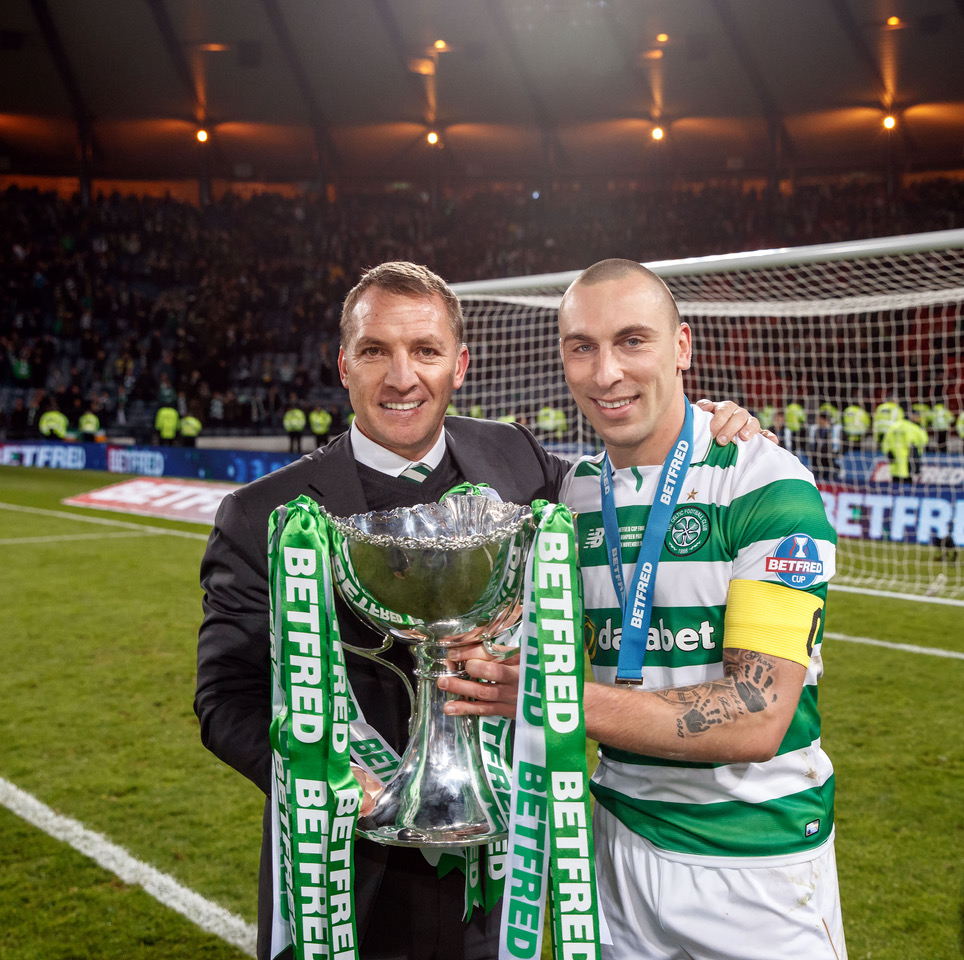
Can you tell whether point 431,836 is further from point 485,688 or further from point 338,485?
point 338,485

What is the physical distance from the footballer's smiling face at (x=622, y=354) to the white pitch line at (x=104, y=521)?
948 centimetres

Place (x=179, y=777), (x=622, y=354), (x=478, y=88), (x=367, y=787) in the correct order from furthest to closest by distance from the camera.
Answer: (x=478, y=88)
(x=179, y=777)
(x=622, y=354)
(x=367, y=787)

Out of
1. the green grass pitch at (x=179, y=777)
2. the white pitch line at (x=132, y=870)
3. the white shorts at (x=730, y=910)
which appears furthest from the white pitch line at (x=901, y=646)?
the white shorts at (x=730, y=910)

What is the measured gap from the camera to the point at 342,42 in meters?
24.0

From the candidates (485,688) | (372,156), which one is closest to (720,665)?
(485,688)

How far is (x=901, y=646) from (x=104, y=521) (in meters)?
9.62

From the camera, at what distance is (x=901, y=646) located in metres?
6.28

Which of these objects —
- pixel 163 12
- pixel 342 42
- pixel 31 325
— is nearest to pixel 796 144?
pixel 342 42

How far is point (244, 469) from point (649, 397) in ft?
44.7

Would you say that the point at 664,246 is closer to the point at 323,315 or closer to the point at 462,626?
the point at 323,315

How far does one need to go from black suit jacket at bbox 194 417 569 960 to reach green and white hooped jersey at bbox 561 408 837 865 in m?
0.49

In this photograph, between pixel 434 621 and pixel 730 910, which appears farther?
pixel 730 910

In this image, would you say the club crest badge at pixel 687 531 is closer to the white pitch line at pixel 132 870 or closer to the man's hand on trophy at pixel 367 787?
the man's hand on trophy at pixel 367 787

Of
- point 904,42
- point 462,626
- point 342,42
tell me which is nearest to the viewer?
point 462,626
